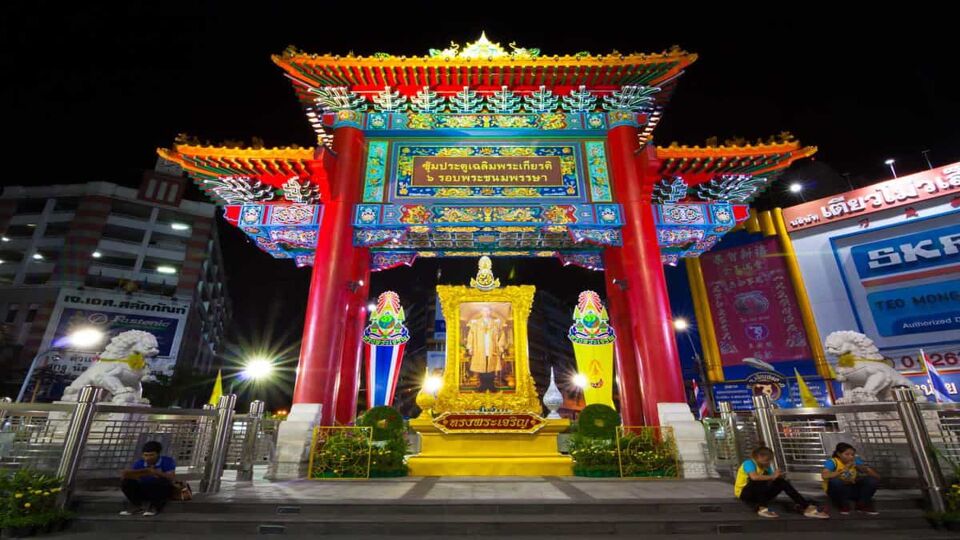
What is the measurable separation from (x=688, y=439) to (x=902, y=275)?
728 inches

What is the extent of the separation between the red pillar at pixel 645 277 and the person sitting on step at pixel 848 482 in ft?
13.7

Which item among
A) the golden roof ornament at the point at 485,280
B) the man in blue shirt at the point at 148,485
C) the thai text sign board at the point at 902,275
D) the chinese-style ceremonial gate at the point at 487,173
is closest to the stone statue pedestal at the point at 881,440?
the chinese-style ceremonial gate at the point at 487,173

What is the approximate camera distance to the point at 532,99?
39.8 feet

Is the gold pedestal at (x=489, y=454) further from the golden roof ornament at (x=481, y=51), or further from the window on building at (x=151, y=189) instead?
the window on building at (x=151, y=189)

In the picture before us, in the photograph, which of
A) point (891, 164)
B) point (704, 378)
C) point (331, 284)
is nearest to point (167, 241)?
point (331, 284)

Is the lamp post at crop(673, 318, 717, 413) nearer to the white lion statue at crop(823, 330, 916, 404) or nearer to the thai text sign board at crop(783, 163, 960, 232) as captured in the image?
the thai text sign board at crop(783, 163, 960, 232)

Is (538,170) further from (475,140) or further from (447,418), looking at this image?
(447,418)

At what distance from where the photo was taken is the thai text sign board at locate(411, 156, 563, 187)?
37.3 feet

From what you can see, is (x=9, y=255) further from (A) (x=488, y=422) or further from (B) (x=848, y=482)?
(B) (x=848, y=482)

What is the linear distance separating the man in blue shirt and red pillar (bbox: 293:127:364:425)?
12.7 ft

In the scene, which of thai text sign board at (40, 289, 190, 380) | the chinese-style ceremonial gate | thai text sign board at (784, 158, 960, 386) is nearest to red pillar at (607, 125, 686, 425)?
the chinese-style ceremonial gate

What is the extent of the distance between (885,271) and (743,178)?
45.9 feet

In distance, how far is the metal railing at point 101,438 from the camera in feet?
16.2

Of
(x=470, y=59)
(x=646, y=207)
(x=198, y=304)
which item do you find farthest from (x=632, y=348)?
(x=198, y=304)
